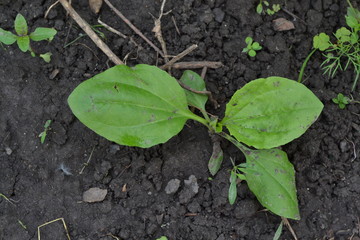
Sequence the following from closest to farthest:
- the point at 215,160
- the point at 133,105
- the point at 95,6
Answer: the point at 133,105 → the point at 215,160 → the point at 95,6

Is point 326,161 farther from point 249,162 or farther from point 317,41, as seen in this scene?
point 317,41

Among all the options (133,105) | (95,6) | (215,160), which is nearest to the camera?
(133,105)

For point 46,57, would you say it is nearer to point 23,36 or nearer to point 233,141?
point 23,36

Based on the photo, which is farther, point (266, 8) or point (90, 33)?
point (266, 8)

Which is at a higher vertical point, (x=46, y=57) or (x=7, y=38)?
(x=7, y=38)

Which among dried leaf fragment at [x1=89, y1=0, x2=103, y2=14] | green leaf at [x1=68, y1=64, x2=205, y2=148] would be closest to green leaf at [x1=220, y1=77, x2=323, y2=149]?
green leaf at [x1=68, y1=64, x2=205, y2=148]

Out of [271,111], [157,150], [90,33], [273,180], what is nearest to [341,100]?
[271,111]

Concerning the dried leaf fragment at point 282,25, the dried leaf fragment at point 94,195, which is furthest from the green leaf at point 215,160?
the dried leaf fragment at point 282,25
